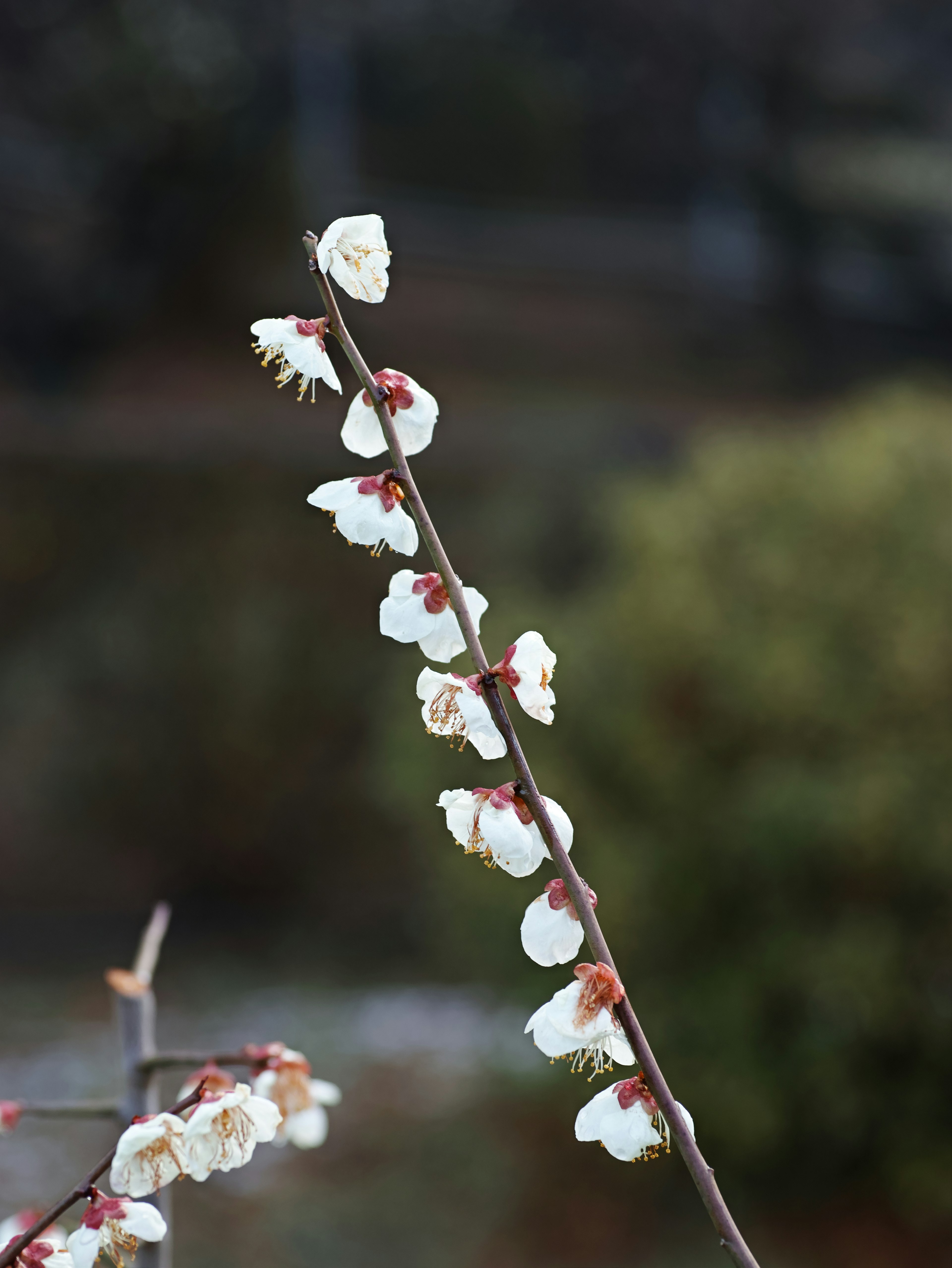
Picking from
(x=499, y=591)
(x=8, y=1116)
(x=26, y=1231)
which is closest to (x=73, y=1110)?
(x=8, y=1116)

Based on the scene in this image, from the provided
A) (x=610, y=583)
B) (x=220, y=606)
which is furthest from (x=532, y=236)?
(x=610, y=583)

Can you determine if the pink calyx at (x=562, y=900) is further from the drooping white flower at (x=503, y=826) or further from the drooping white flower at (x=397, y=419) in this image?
the drooping white flower at (x=397, y=419)

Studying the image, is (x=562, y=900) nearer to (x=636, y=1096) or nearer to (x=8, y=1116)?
(x=636, y=1096)

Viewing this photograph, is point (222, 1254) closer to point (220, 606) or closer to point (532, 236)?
point (220, 606)

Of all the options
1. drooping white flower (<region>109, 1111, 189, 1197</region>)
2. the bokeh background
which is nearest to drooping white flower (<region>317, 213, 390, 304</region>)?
drooping white flower (<region>109, 1111, 189, 1197</region>)

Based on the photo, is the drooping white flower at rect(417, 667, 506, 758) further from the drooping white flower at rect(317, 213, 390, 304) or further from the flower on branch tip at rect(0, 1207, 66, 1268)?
the flower on branch tip at rect(0, 1207, 66, 1268)

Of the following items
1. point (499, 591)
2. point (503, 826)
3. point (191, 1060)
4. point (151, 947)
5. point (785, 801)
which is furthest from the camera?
point (499, 591)
